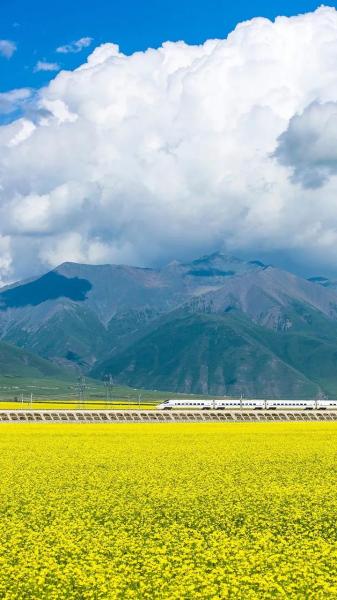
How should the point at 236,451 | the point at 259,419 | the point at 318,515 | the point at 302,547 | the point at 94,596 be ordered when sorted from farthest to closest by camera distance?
the point at 259,419
the point at 236,451
the point at 318,515
the point at 302,547
the point at 94,596

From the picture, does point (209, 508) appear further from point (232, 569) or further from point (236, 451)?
point (236, 451)

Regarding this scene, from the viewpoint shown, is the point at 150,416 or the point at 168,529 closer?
the point at 168,529

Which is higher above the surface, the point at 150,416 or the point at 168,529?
the point at 150,416

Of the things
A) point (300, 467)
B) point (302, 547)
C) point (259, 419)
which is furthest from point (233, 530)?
point (259, 419)

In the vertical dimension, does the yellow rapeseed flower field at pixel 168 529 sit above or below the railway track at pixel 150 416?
below
